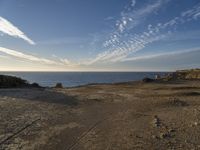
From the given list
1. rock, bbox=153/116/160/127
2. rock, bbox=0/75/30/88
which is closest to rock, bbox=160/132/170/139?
rock, bbox=153/116/160/127

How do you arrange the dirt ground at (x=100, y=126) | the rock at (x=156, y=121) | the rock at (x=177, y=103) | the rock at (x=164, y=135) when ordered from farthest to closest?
the rock at (x=177, y=103) → the rock at (x=156, y=121) → the rock at (x=164, y=135) → the dirt ground at (x=100, y=126)

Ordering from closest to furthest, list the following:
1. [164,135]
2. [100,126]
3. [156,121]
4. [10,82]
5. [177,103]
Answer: [164,135] → [100,126] → [156,121] → [177,103] → [10,82]

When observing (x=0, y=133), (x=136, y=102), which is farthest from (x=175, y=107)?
(x=0, y=133)

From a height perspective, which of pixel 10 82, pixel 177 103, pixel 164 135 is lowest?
pixel 164 135

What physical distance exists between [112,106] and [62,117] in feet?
17.3

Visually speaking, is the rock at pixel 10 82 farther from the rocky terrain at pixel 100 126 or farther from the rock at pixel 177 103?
the rock at pixel 177 103

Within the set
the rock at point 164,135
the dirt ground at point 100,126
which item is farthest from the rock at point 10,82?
the rock at point 164,135

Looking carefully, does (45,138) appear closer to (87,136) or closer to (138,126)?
(87,136)

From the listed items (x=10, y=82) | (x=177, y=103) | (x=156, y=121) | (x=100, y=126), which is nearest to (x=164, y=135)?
(x=156, y=121)

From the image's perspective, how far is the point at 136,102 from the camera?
850 inches

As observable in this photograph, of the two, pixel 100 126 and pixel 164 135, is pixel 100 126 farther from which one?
pixel 164 135

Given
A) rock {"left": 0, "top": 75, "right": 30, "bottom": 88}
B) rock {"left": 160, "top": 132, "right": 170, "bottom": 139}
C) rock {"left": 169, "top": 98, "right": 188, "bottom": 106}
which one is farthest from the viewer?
rock {"left": 0, "top": 75, "right": 30, "bottom": 88}

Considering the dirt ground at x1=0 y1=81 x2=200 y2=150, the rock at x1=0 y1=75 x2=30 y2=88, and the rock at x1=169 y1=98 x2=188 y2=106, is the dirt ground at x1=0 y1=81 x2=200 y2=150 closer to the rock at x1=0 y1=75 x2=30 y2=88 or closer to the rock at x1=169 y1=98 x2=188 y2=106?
the rock at x1=169 y1=98 x2=188 y2=106

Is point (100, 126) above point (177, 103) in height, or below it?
below
